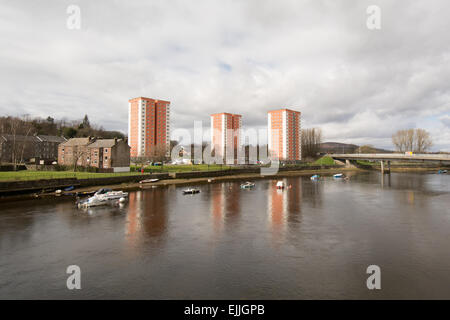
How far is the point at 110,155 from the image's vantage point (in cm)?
6856

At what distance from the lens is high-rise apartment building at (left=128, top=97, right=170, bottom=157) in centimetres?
12010

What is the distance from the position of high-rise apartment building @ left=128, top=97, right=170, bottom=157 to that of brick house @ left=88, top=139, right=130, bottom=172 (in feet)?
145

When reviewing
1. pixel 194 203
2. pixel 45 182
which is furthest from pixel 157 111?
pixel 194 203

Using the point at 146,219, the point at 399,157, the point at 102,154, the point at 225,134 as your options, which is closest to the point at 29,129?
the point at 102,154

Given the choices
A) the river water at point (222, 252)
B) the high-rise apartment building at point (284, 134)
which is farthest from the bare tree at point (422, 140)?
the river water at point (222, 252)

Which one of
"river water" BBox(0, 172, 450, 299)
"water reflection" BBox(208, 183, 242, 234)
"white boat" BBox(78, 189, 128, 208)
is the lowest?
"river water" BBox(0, 172, 450, 299)

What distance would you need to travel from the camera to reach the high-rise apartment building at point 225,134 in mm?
149625

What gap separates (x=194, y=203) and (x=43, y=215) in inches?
773

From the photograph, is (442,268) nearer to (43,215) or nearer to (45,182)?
(43,215)

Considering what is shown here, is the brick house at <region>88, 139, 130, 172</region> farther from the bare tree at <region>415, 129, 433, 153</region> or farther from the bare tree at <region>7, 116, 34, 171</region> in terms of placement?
the bare tree at <region>415, 129, 433, 153</region>

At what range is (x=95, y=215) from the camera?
100ft

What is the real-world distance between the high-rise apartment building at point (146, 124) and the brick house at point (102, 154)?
4314 cm

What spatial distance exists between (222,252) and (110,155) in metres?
59.7

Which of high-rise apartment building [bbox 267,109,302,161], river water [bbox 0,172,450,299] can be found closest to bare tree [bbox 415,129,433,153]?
high-rise apartment building [bbox 267,109,302,161]
